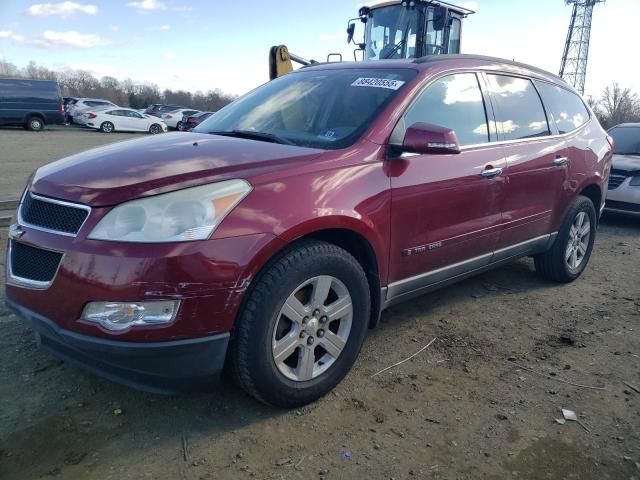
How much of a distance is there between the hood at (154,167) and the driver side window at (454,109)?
0.80 metres

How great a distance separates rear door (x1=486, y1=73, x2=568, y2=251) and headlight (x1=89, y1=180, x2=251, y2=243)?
7.77 ft

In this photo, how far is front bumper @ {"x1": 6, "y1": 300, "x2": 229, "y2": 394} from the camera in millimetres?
2217

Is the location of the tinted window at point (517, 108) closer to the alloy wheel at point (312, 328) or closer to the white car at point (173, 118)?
the alloy wheel at point (312, 328)

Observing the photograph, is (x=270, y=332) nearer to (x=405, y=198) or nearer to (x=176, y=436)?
(x=176, y=436)

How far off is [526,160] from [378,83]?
1.39 metres

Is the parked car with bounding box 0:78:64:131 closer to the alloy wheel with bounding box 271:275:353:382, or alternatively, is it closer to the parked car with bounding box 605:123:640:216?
the parked car with bounding box 605:123:640:216

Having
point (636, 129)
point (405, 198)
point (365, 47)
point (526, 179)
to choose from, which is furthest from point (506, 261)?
point (365, 47)

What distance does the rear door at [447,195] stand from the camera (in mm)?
3061

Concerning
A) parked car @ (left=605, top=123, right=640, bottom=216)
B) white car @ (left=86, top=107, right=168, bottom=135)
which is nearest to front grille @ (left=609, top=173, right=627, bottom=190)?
parked car @ (left=605, top=123, right=640, bottom=216)

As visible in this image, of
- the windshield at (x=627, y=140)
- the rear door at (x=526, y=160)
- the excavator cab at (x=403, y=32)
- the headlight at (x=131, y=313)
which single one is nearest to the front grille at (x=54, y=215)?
the headlight at (x=131, y=313)

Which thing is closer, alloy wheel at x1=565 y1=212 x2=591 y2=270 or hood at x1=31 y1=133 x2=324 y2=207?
hood at x1=31 y1=133 x2=324 y2=207

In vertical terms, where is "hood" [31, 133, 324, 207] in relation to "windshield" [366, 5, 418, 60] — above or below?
below

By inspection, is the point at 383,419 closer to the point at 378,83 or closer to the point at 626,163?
the point at 378,83

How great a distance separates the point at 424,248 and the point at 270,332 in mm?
1241
